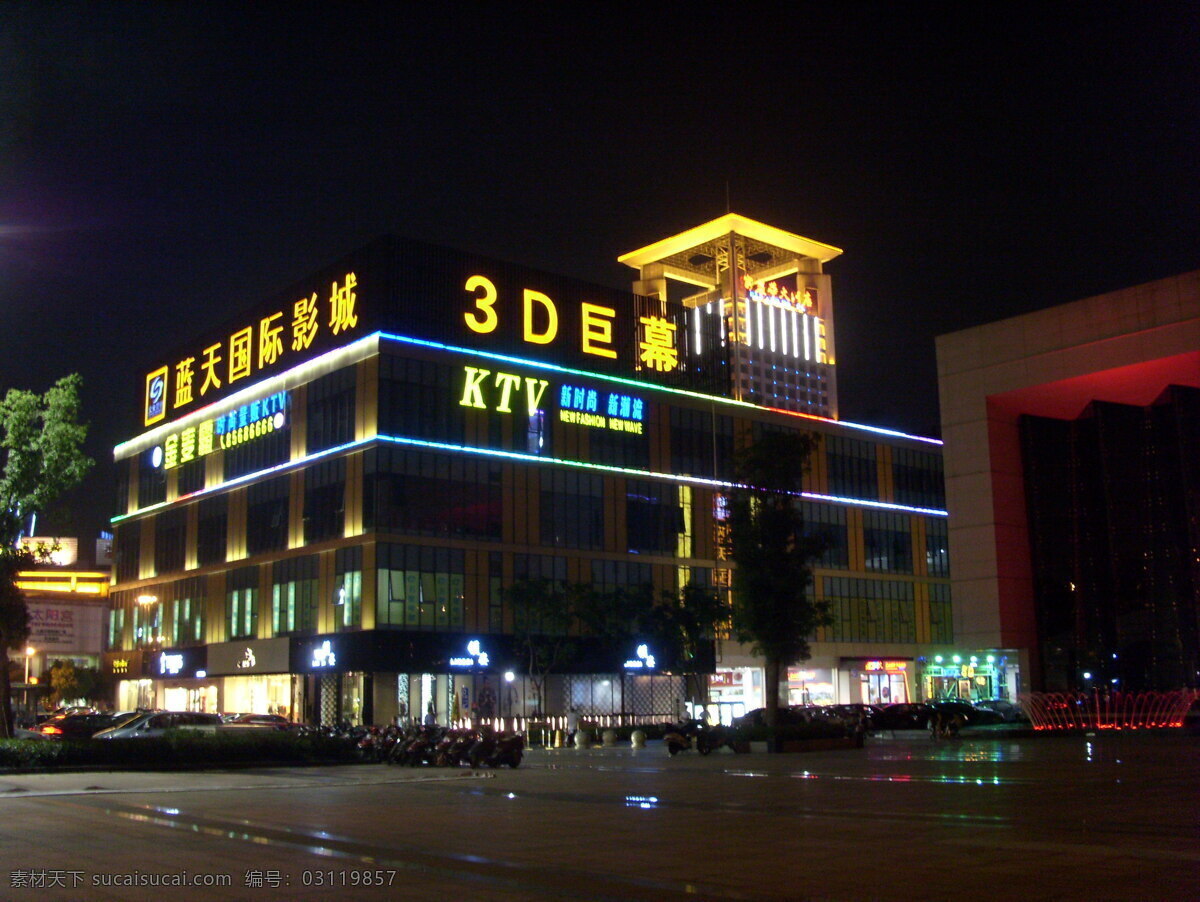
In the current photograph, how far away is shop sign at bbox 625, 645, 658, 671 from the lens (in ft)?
212

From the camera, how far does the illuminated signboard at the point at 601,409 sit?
2539 inches

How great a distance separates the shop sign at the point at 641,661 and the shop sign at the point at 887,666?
19.6 metres

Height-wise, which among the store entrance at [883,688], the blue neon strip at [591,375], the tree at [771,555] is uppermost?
the blue neon strip at [591,375]

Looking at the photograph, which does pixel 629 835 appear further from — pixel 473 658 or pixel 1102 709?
pixel 473 658

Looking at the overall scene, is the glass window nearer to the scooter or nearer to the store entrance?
the scooter

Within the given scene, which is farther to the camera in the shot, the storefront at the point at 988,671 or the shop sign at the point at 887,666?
the shop sign at the point at 887,666

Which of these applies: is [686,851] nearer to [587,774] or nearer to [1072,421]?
[587,774]

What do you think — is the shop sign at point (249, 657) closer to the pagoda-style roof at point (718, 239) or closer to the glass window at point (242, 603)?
the glass window at point (242, 603)

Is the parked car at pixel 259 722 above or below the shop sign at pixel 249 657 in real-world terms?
below

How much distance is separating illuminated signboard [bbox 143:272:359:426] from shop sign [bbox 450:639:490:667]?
16864 millimetres

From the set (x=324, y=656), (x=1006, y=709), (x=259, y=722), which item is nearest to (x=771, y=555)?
(x=1006, y=709)

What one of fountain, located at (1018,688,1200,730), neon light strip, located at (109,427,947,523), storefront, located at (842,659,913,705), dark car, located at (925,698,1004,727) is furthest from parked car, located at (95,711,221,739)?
storefront, located at (842,659,913,705)

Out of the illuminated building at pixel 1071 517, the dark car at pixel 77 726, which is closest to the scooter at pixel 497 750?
the illuminated building at pixel 1071 517

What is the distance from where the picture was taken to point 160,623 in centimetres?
7469
